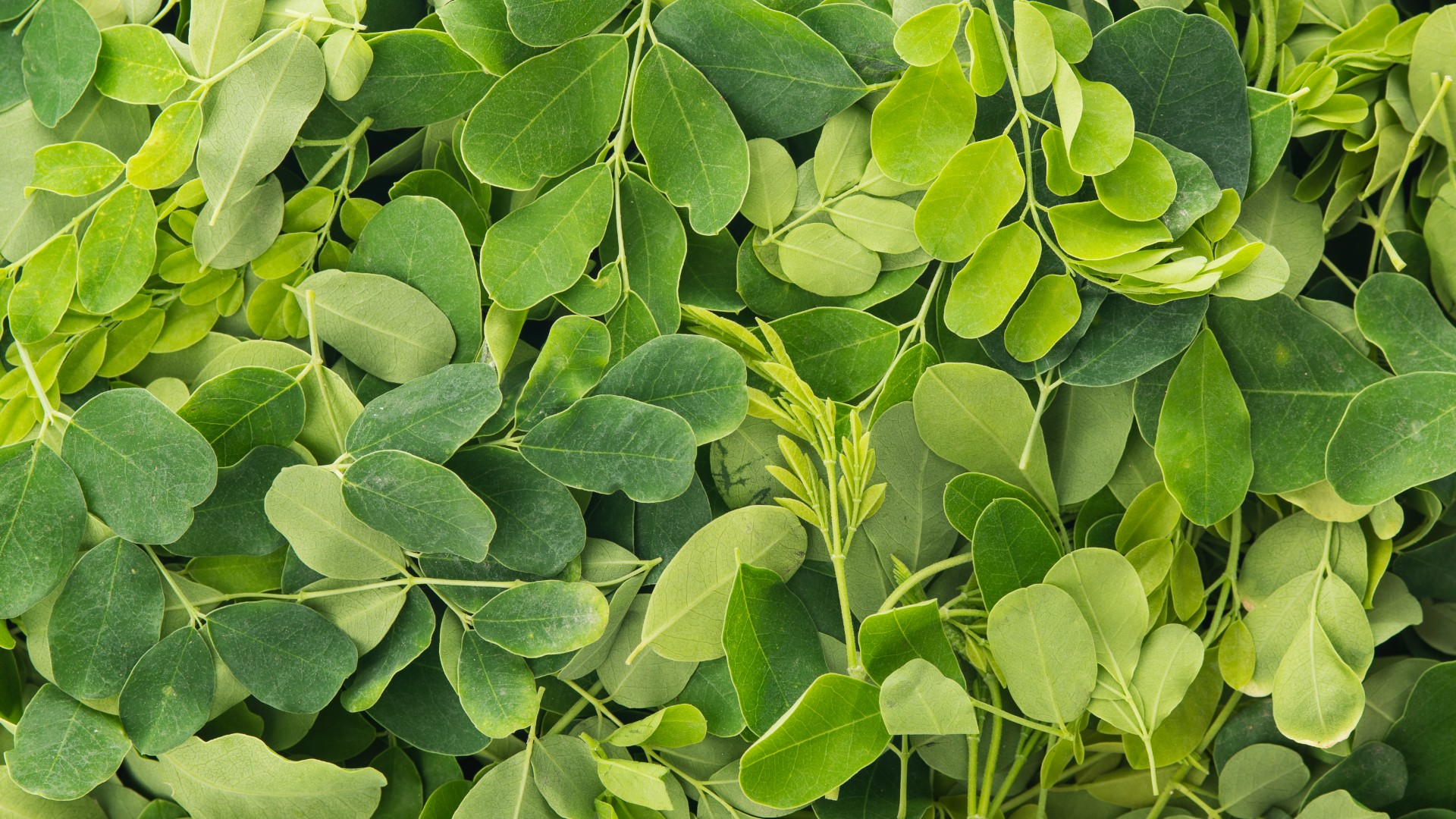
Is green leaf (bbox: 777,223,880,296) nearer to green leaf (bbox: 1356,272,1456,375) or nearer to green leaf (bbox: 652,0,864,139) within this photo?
green leaf (bbox: 652,0,864,139)

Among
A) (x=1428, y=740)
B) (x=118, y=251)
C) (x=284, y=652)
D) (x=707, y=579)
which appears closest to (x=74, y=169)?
(x=118, y=251)

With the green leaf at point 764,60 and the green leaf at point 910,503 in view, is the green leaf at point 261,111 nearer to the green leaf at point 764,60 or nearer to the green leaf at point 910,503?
the green leaf at point 764,60

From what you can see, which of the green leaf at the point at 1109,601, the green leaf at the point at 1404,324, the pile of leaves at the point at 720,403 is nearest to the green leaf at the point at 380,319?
the pile of leaves at the point at 720,403

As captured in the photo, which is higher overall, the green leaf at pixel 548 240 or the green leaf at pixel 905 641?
the green leaf at pixel 548 240

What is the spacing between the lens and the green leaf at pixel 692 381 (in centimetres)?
44

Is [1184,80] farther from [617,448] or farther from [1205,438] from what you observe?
[617,448]

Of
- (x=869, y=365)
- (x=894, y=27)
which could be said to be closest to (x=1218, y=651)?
(x=869, y=365)

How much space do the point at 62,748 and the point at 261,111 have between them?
0.31m

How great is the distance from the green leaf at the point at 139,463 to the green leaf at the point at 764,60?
29 centimetres

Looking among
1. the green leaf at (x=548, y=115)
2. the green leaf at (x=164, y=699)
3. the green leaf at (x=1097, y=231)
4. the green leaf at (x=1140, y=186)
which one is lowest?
the green leaf at (x=164, y=699)

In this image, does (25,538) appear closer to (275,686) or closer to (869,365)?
(275,686)

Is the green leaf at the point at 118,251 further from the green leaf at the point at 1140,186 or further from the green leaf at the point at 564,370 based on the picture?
the green leaf at the point at 1140,186

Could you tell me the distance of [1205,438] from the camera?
44cm

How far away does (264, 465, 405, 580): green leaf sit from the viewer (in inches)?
16.7
